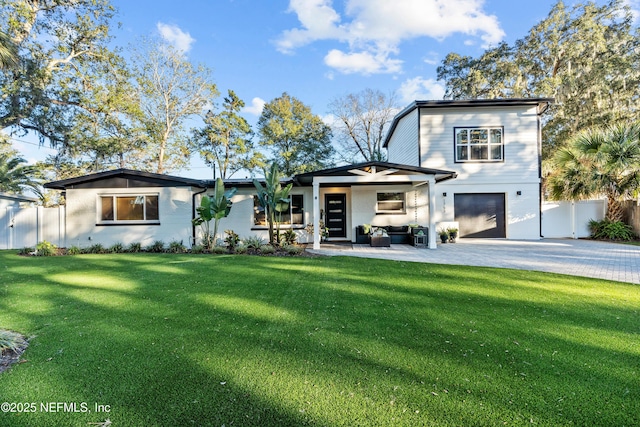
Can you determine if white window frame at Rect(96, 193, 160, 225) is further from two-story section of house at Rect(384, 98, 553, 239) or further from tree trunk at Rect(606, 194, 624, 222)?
tree trunk at Rect(606, 194, 624, 222)

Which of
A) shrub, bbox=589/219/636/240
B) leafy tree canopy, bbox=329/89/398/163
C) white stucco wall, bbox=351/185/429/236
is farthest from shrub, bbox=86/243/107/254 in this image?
leafy tree canopy, bbox=329/89/398/163

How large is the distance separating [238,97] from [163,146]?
7.04 metres

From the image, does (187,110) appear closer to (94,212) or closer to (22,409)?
(94,212)

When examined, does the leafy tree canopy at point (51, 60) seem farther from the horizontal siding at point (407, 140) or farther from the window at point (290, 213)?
the horizontal siding at point (407, 140)

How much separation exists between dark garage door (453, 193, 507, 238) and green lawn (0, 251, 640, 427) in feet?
27.1

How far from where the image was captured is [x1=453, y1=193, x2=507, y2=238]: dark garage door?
13.8 metres

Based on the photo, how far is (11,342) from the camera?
304cm

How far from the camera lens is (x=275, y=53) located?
19.0 m

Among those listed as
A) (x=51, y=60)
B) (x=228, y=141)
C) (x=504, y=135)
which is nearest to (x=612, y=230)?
(x=504, y=135)

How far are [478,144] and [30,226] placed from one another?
1921 cm

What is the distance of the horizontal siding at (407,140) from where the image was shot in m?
14.2

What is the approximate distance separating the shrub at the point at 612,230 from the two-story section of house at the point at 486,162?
225 centimetres

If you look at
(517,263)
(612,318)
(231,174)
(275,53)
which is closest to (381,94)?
(275,53)

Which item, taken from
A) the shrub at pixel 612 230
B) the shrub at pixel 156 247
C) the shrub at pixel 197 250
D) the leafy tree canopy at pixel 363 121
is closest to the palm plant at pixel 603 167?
the shrub at pixel 612 230
